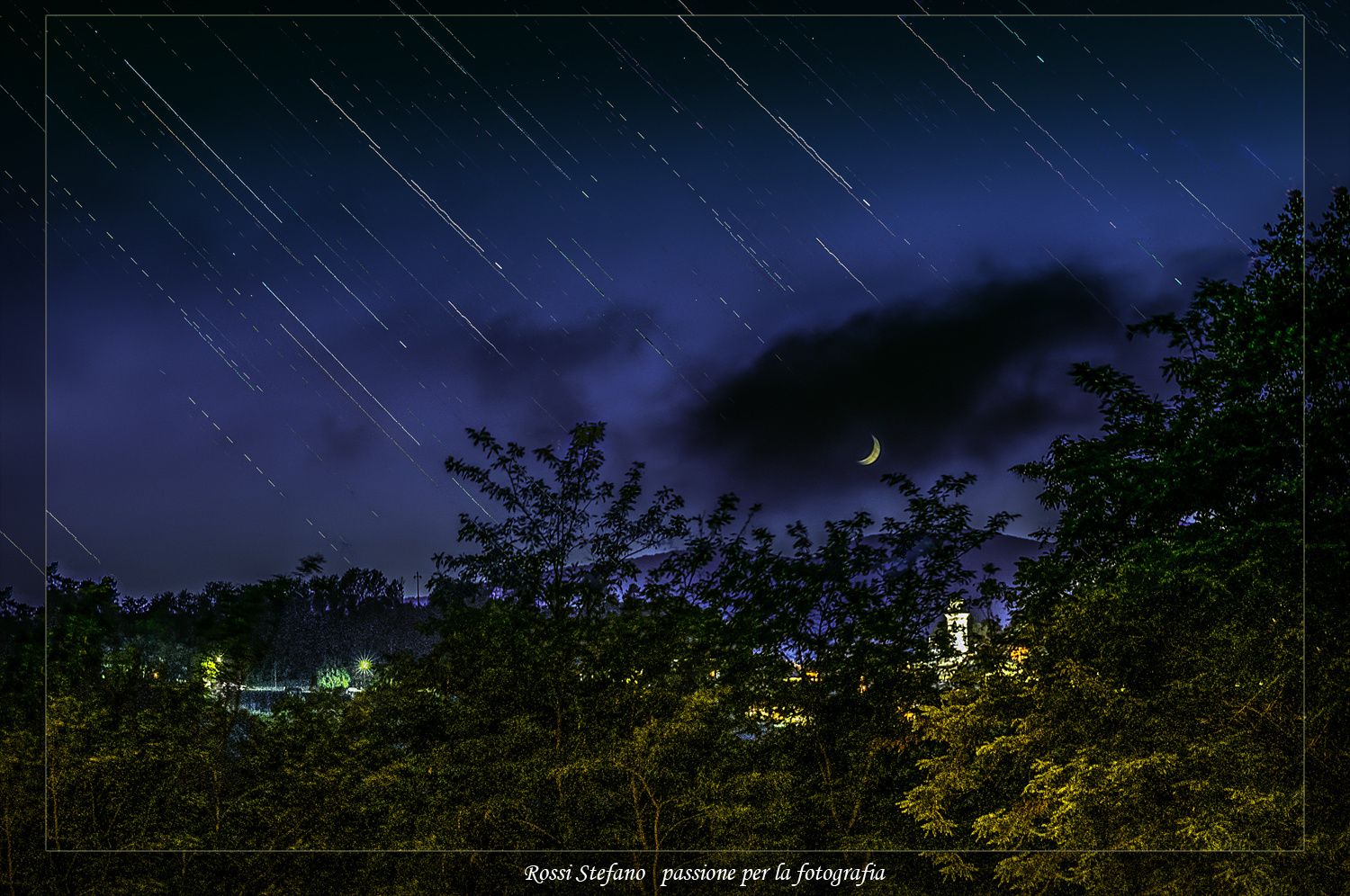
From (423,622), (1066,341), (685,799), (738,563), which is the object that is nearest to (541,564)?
(423,622)

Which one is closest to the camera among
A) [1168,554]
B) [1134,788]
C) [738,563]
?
[1134,788]

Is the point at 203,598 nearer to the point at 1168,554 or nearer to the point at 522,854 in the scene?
the point at 522,854

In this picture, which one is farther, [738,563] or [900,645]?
[900,645]

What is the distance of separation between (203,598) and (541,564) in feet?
7.28

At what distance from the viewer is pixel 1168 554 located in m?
6.82

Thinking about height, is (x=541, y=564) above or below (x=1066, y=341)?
below

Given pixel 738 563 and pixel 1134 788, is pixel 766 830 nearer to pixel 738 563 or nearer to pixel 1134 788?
pixel 738 563

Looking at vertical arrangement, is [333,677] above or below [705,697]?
above

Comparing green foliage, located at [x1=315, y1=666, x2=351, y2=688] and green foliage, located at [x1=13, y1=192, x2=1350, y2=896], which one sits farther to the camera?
green foliage, located at [x1=315, y1=666, x2=351, y2=688]

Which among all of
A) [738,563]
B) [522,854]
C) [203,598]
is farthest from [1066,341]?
[203,598]

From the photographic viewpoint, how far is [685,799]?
21.5 feet

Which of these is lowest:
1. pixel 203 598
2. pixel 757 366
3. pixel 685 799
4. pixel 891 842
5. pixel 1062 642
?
pixel 891 842

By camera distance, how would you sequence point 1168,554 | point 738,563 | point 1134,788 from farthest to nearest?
point 1168,554 → point 738,563 → point 1134,788

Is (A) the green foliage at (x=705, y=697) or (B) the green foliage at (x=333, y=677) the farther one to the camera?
(B) the green foliage at (x=333, y=677)
